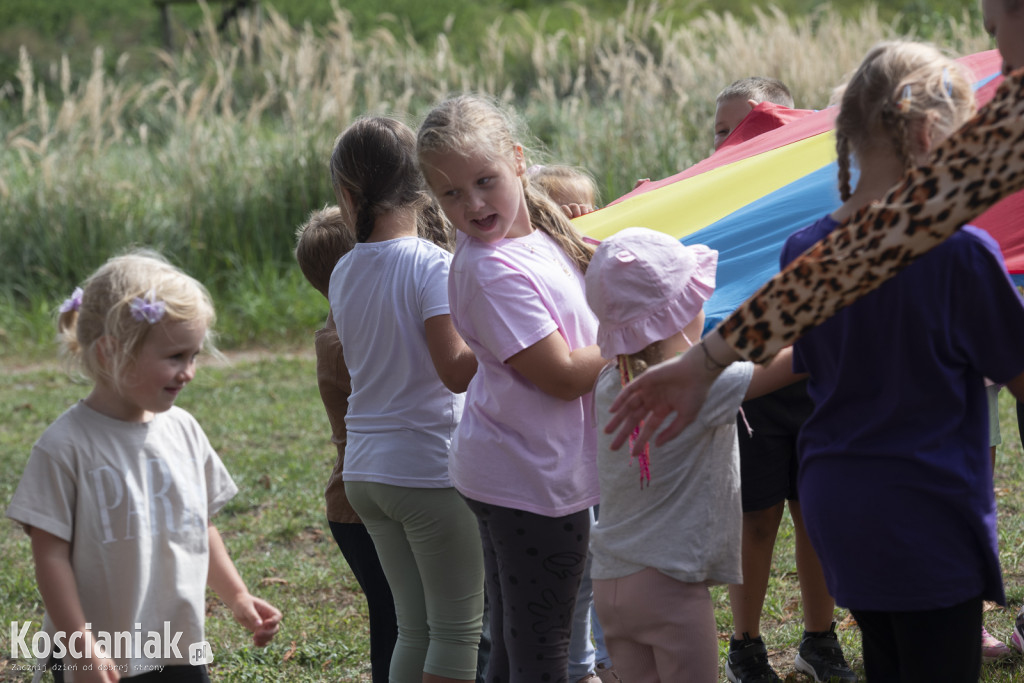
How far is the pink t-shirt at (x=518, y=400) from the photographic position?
2.50 metres

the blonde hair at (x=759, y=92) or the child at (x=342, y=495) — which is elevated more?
the blonde hair at (x=759, y=92)

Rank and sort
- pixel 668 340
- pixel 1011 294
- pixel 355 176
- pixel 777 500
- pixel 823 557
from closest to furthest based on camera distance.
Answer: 1. pixel 1011 294
2. pixel 823 557
3. pixel 668 340
4. pixel 355 176
5. pixel 777 500

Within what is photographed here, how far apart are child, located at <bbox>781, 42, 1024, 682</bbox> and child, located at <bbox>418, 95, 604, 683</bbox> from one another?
2.24ft

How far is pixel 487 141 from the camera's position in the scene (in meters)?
2.62

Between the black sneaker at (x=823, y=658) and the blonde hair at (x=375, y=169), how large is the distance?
1.83 m

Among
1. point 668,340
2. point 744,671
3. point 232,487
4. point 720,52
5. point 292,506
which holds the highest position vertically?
point 720,52

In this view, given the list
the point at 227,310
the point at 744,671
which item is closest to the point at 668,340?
the point at 744,671

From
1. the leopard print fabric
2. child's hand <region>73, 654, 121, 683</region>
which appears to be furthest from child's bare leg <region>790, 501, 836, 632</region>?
child's hand <region>73, 654, 121, 683</region>

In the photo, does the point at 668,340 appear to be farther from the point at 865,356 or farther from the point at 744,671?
the point at 744,671

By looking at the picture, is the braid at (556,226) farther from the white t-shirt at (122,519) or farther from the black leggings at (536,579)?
the white t-shirt at (122,519)

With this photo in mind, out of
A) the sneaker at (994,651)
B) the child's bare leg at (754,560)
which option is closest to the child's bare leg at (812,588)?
the child's bare leg at (754,560)

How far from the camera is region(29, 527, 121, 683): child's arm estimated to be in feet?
7.11

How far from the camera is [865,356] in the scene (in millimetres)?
1985

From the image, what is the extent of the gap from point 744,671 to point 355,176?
187 cm
